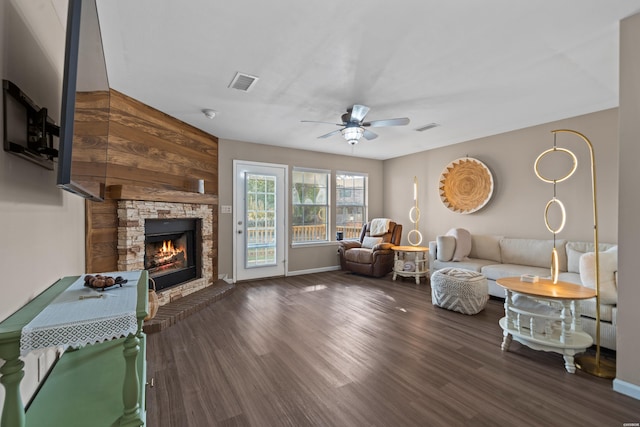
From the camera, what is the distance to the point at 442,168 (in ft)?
18.4

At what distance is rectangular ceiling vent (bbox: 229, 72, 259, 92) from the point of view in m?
2.74

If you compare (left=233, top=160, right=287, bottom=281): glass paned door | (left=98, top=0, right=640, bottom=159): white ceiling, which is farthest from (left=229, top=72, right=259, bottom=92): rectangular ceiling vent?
(left=233, top=160, right=287, bottom=281): glass paned door

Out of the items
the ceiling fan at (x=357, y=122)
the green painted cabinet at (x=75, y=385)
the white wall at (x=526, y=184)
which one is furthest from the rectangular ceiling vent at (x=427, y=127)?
the green painted cabinet at (x=75, y=385)

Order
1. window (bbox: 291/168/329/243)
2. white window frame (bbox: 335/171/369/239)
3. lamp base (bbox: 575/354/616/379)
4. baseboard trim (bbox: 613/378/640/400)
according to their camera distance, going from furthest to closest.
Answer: white window frame (bbox: 335/171/369/239) → window (bbox: 291/168/329/243) → lamp base (bbox: 575/354/616/379) → baseboard trim (bbox: 613/378/640/400)

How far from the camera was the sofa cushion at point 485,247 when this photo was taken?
4.58 m

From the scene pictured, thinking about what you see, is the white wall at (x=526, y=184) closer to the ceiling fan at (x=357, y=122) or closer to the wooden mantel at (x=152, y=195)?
the ceiling fan at (x=357, y=122)

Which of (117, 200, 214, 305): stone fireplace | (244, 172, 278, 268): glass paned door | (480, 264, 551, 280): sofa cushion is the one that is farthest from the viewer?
(244, 172, 278, 268): glass paned door

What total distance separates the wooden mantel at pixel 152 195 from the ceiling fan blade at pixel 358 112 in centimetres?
234

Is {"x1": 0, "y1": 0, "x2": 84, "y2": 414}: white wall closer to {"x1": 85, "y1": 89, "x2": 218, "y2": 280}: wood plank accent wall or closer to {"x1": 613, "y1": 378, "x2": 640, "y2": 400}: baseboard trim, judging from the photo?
{"x1": 85, "y1": 89, "x2": 218, "y2": 280}: wood plank accent wall

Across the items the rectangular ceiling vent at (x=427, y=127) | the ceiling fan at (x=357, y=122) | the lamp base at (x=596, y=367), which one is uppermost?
the rectangular ceiling vent at (x=427, y=127)

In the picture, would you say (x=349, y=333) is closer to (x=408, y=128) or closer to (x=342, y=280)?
(x=342, y=280)

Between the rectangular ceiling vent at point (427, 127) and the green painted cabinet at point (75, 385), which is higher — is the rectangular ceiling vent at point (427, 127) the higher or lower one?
the higher one

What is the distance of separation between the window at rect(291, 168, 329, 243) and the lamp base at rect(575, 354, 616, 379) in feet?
14.3

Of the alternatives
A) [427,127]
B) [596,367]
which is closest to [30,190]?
[596,367]
